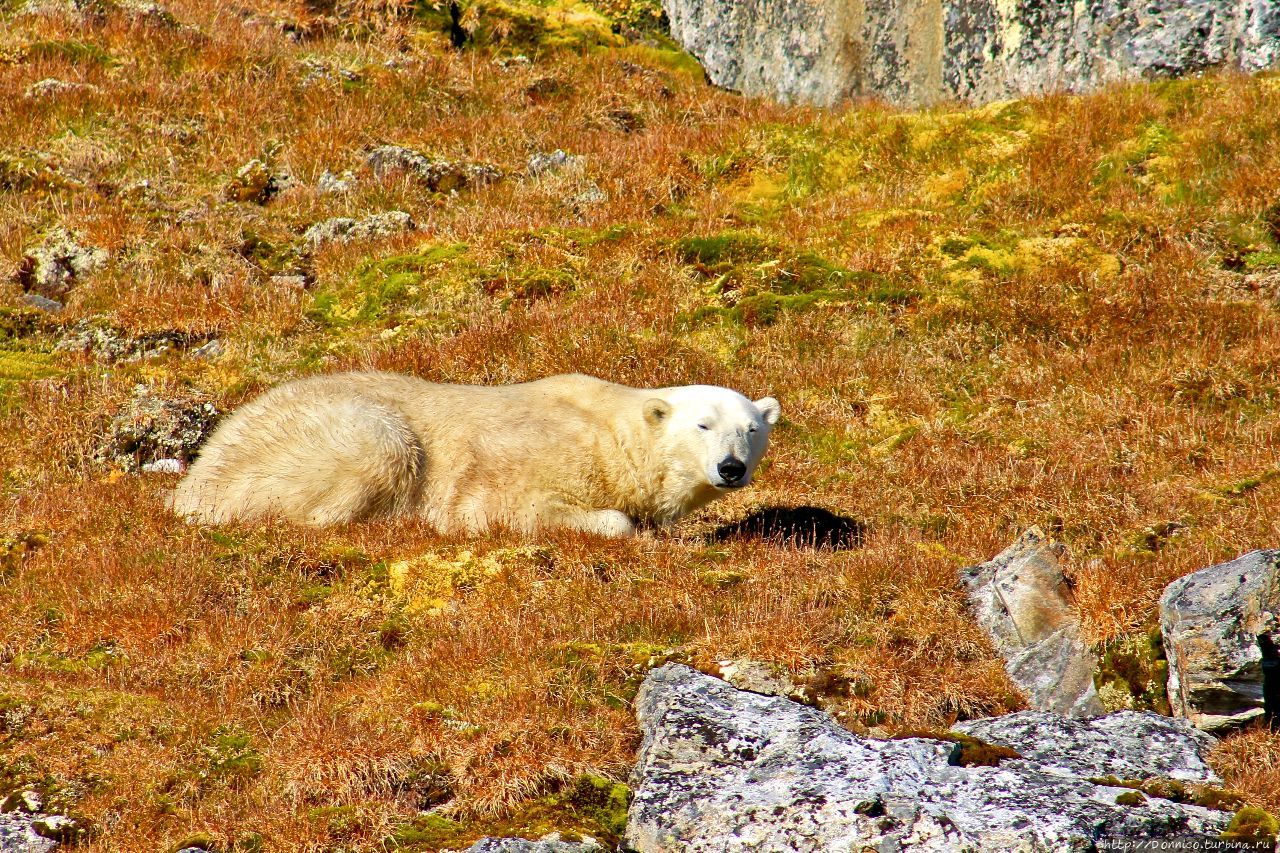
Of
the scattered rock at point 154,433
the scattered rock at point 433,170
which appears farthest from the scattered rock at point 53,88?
the scattered rock at point 154,433

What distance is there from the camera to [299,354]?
1094 cm

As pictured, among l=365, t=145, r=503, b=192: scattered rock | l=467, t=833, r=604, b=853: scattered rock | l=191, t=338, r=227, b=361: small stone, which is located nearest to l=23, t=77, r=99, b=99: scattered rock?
l=365, t=145, r=503, b=192: scattered rock

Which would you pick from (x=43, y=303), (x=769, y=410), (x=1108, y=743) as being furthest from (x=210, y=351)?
(x=1108, y=743)

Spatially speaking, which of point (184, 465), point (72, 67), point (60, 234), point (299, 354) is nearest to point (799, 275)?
point (299, 354)

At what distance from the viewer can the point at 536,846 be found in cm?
459

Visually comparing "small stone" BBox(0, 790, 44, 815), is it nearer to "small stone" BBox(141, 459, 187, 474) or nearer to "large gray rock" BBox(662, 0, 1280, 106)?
"small stone" BBox(141, 459, 187, 474)

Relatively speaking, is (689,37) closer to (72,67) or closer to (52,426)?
(72,67)

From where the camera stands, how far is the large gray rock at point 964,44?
12883 millimetres

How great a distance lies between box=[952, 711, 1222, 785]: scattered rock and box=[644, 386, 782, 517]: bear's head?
2735 mm

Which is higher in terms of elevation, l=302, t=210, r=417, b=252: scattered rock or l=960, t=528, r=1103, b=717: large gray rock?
l=302, t=210, r=417, b=252: scattered rock

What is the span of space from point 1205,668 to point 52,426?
8.42 m

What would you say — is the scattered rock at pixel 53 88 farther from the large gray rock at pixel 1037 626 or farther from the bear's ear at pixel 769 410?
the large gray rock at pixel 1037 626

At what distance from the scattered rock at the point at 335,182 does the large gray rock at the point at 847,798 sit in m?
10.2

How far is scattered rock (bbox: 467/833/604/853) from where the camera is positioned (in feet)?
14.9
